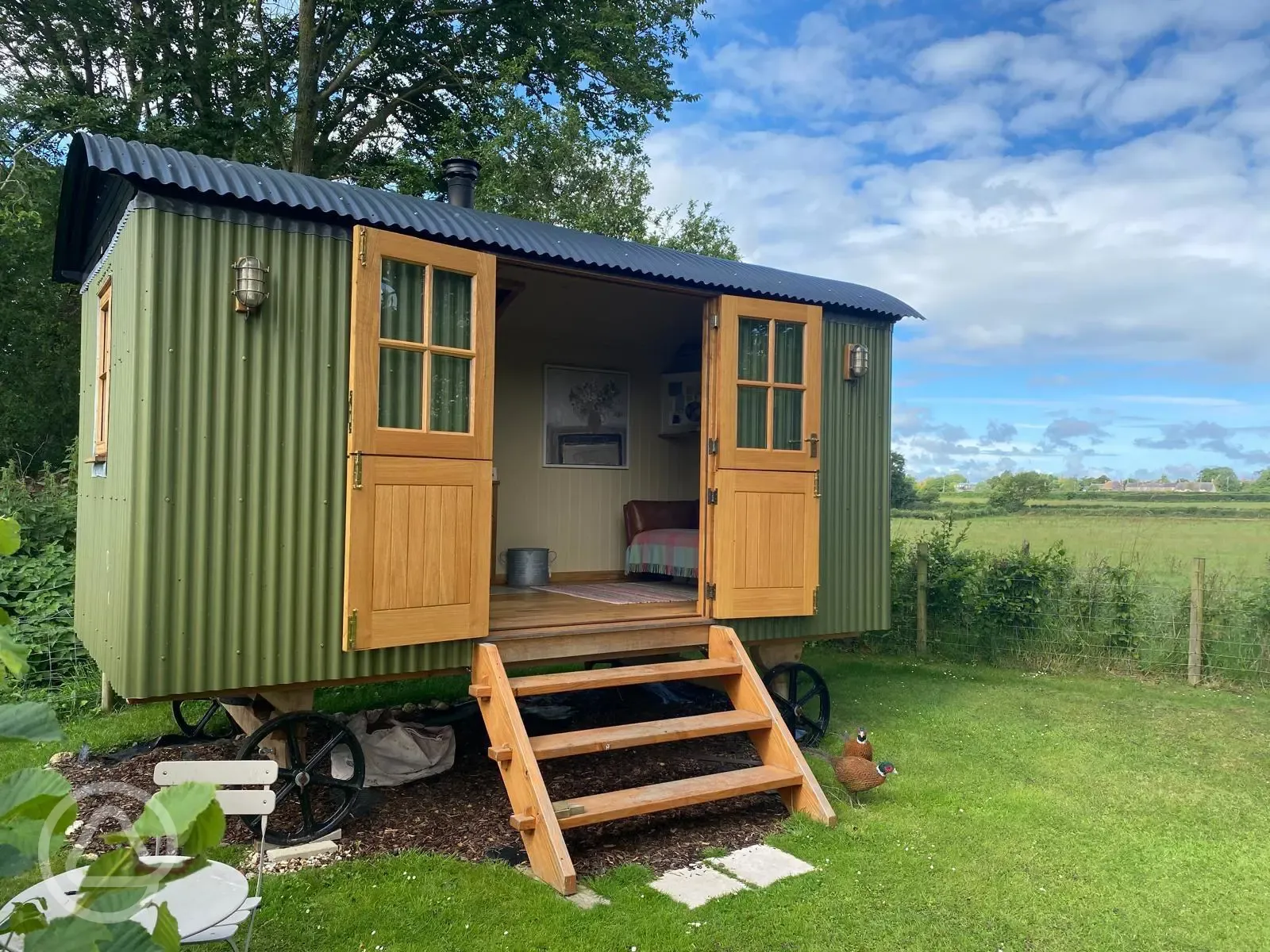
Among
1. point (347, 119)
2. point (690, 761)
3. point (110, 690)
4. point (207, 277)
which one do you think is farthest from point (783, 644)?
point (347, 119)

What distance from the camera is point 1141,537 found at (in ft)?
28.4

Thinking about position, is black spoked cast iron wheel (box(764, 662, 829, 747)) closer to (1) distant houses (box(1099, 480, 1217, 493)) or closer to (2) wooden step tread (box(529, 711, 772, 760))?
(2) wooden step tread (box(529, 711, 772, 760))

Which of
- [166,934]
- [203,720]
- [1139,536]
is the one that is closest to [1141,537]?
[1139,536]

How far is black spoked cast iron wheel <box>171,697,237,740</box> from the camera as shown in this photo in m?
5.44

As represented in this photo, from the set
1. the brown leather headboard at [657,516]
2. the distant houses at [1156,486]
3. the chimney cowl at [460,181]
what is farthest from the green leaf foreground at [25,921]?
the distant houses at [1156,486]

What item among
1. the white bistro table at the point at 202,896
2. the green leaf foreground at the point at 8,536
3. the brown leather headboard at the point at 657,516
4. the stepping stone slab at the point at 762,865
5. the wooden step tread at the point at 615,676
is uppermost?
the green leaf foreground at the point at 8,536

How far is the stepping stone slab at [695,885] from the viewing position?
11.2 feet

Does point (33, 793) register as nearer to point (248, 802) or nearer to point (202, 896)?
point (202, 896)

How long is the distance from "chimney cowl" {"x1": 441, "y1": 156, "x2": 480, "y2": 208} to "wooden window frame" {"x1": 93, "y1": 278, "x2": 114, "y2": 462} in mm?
1886

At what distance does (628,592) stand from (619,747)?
8.09 feet

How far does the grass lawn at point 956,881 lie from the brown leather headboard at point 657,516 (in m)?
2.81

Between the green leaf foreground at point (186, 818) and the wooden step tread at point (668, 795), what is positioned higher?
the green leaf foreground at point (186, 818)

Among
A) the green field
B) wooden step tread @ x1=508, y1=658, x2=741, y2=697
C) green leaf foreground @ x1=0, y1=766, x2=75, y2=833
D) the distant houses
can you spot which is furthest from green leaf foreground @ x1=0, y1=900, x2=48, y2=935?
the distant houses

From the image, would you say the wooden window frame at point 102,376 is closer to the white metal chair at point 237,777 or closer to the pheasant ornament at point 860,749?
the white metal chair at point 237,777
